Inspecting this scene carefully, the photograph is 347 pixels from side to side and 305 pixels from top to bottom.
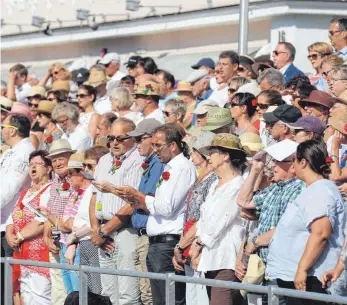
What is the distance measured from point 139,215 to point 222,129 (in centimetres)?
117

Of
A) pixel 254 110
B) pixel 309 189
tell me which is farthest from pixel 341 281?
pixel 254 110

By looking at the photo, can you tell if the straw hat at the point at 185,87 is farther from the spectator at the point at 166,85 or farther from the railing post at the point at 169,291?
the railing post at the point at 169,291

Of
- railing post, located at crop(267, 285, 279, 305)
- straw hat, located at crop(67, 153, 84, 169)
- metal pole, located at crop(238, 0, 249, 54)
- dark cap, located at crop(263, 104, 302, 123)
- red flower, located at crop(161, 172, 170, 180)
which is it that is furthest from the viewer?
metal pole, located at crop(238, 0, 249, 54)

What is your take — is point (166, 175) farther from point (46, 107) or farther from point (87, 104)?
point (46, 107)

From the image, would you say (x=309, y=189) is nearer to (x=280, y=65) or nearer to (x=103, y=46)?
(x=280, y=65)

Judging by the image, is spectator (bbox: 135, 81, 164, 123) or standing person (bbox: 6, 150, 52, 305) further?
spectator (bbox: 135, 81, 164, 123)

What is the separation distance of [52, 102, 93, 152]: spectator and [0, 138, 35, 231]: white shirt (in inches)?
27.0

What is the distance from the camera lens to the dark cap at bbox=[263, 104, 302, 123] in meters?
9.95

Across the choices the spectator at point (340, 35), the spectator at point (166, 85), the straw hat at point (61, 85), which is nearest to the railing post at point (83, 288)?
the spectator at point (340, 35)

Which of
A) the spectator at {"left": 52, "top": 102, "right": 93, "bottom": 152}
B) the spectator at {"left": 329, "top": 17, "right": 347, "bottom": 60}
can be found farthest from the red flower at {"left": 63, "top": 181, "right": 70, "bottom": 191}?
the spectator at {"left": 329, "top": 17, "right": 347, "bottom": 60}

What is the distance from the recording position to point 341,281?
27.9 ft

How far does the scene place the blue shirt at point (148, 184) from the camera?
1118 cm

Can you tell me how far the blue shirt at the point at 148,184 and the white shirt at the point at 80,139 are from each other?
2621mm

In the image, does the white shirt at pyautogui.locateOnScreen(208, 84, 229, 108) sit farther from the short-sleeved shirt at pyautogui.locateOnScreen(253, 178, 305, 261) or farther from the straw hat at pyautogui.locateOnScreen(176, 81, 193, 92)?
the short-sleeved shirt at pyautogui.locateOnScreen(253, 178, 305, 261)
